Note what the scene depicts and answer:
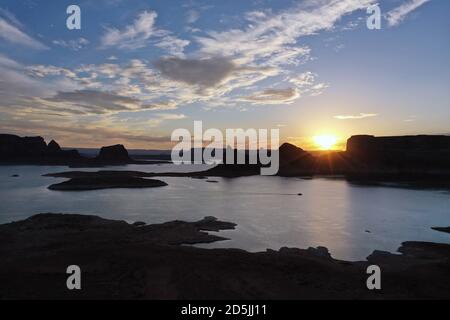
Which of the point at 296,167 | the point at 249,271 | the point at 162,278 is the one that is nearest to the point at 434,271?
the point at 249,271

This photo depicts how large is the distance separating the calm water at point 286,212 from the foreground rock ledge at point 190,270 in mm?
3593

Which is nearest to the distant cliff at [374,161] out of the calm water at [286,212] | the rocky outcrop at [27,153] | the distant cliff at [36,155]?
Answer: the calm water at [286,212]

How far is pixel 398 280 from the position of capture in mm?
20203

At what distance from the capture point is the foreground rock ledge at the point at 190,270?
59.1 ft

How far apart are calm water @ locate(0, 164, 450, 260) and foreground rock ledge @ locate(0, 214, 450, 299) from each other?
3.59 m

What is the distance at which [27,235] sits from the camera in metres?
29.3

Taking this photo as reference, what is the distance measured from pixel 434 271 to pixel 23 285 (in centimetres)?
Answer: 2242

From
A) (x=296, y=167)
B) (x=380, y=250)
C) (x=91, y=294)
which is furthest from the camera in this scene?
(x=296, y=167)

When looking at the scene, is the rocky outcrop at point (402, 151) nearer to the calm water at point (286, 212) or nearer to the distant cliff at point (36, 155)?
the calm water at point (286, 212)
